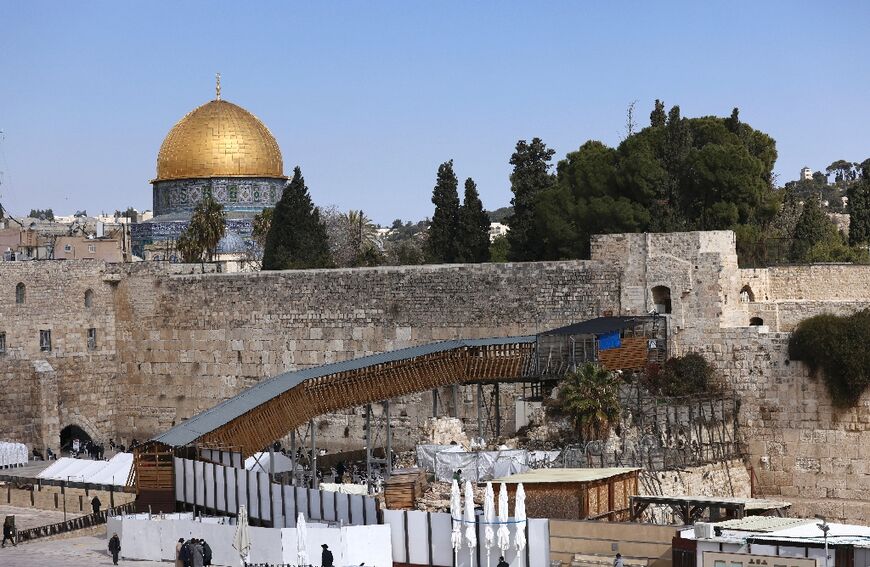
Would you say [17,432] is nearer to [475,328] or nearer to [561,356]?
[475,328]

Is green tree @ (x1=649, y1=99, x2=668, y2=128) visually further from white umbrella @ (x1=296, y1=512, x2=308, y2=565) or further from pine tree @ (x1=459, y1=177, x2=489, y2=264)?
white umbrella @ (x1=296, y1=512, x2=308, y2=565)

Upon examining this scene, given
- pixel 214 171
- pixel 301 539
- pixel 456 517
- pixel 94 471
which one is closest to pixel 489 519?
pixel 456 517

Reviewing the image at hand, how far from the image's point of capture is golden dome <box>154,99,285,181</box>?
56.9 m

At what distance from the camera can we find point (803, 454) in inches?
1214

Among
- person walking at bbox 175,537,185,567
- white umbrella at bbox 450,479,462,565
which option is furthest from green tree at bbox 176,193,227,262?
white umbrella at bbox 450,479,462,565

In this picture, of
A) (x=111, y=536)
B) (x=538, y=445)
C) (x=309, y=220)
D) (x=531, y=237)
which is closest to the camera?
(x=111, y=536)

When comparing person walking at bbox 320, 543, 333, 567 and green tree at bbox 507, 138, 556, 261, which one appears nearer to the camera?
person walking at bbox 320, 543, 333, 567

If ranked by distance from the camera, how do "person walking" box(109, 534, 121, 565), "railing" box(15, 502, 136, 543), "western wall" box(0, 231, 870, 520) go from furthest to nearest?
"western wall" box(0, 231, 870, 520), "railing" box(15, 502, 136, 543), "person walking" box(109, 534, 121, 565)

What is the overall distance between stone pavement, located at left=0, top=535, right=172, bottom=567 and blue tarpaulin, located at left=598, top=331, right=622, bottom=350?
9.51 metres

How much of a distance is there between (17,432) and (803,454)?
18493 mm

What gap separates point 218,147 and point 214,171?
2.58 feet

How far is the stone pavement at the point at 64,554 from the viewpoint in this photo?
25375 mm

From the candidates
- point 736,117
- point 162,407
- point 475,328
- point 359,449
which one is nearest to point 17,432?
point 162,407

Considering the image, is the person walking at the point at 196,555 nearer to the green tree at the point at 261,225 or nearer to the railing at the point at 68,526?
the railing at the point at 68,526
